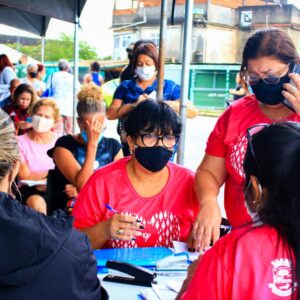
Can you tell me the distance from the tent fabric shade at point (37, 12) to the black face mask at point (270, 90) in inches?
141

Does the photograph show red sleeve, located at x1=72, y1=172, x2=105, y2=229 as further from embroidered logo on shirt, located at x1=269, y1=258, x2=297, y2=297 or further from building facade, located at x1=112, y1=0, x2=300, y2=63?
building facade, located at x1=112, y1=0, x2=300, y2=63

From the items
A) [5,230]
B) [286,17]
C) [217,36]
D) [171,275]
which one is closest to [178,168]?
[171,275]

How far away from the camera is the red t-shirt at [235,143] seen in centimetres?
197

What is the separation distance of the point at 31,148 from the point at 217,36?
28137 mm

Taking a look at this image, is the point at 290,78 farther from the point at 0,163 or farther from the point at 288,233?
the point at 0,163

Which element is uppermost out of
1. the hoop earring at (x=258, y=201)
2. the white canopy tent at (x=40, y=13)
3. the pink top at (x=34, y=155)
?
the white canopy tent at (x=40, y=13)

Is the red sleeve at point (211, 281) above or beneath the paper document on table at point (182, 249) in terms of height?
above

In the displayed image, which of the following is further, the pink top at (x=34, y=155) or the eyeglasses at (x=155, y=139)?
the pink top at (x=34, y=155)

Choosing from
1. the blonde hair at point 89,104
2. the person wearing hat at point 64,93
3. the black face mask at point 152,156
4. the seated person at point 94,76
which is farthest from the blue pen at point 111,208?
the seated person at point 94,76

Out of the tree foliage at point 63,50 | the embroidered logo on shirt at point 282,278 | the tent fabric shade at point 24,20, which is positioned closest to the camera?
the embroidered logo on shirt at point 282,278

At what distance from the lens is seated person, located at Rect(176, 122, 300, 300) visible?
1105mm

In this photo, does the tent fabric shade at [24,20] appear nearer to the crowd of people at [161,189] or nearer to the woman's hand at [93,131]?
the crowd of people at [161,189]

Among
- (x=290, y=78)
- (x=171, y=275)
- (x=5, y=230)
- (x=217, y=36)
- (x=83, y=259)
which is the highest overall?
(x=217, y=36)

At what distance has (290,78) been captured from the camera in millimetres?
1953
